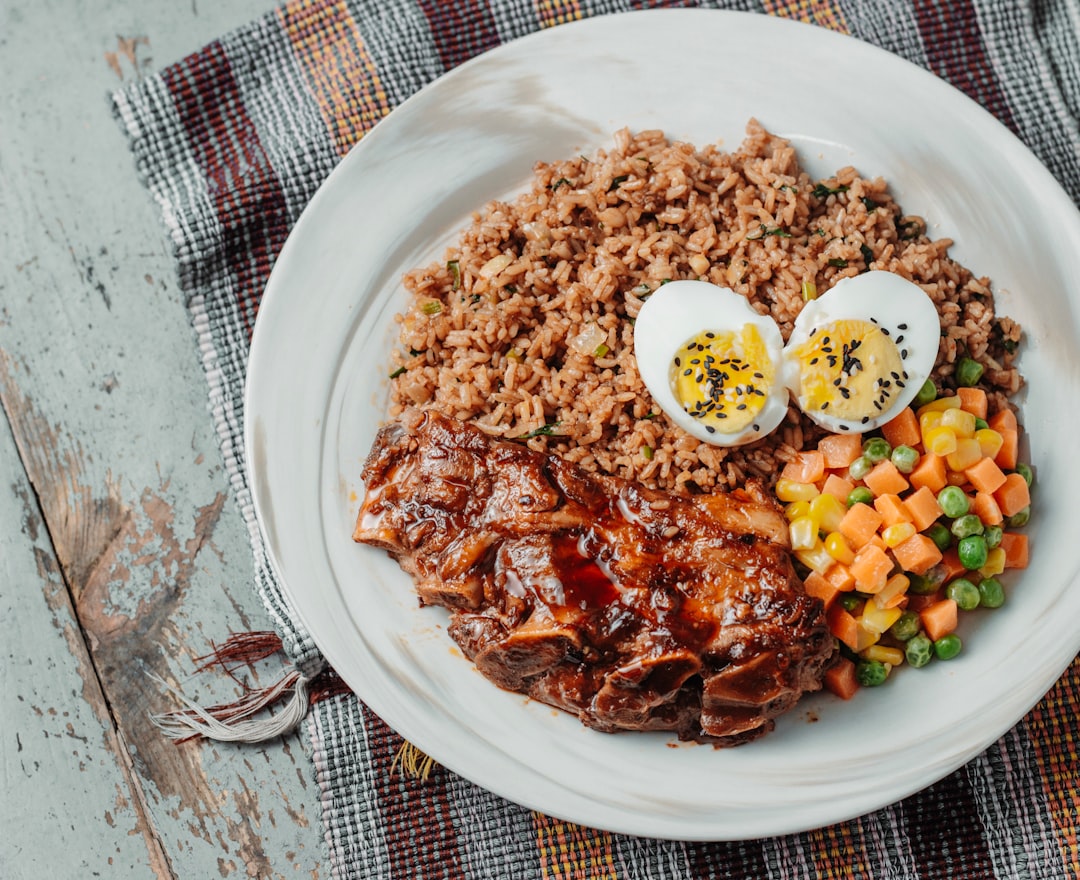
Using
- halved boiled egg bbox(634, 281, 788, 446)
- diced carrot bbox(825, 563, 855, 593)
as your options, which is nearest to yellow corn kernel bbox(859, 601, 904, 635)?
diced carrot bbox(825, 563, 855, 593)

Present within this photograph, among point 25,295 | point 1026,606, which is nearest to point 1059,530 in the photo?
point 1026,606

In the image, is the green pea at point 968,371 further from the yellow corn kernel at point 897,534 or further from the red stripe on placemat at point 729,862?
the red stripe on placemat at point 729,862

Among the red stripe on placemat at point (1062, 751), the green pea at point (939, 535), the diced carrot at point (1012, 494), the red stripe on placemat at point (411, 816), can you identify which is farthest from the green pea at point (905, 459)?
the red stripe on placemat at point (411, 816)

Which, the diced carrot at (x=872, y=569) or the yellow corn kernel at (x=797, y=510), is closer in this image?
the diced carrot at (x=872, y=569)

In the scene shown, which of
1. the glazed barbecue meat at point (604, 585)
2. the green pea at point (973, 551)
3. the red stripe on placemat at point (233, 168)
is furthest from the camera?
the red stripe on placemat at point (233, 168)

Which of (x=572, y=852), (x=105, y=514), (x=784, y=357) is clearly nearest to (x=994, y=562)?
(x=784, y=357)

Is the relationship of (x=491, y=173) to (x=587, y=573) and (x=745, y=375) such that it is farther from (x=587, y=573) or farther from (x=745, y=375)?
(x=587, y=573)

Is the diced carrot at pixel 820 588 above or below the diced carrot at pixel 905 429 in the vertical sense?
below
